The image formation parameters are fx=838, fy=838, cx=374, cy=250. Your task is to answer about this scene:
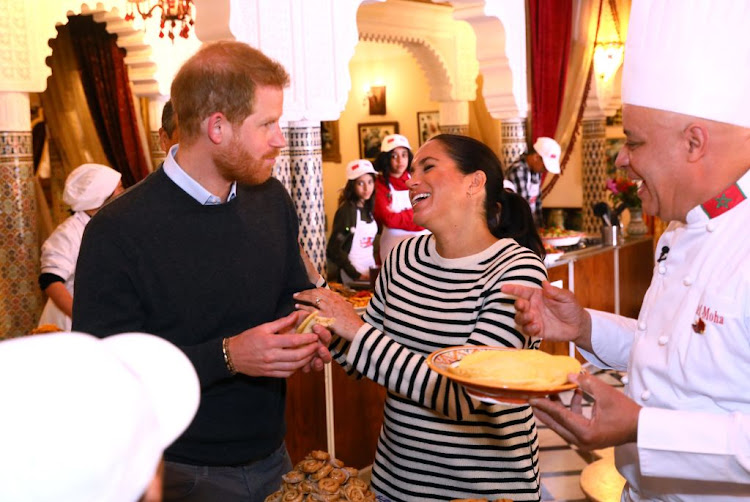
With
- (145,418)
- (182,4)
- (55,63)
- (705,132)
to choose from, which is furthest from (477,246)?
(55,63)

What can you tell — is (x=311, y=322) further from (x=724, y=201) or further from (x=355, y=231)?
(x=355, y=231)

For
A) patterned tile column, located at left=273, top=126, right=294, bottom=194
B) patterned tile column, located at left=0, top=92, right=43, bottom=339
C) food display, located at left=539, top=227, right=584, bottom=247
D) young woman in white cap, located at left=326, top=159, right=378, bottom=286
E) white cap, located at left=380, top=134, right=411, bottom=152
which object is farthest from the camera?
white cap, located at left=380, top=134, right=411, bottom=152

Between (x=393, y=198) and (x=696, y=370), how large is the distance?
5.28 m

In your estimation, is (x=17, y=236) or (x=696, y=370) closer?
(x=696, y=370)

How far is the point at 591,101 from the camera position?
31.4 feet

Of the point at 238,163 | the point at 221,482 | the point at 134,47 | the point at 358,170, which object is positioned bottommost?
the point at 221,482

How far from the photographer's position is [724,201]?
5.78 ft

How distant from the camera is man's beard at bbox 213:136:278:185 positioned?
2115 mm

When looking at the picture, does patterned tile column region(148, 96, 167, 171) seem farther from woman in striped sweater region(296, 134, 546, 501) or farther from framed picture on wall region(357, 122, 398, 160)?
framed picture on wall region(357, 122, 398, 160)

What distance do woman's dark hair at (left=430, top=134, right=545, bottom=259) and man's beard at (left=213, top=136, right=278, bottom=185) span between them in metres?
0.60

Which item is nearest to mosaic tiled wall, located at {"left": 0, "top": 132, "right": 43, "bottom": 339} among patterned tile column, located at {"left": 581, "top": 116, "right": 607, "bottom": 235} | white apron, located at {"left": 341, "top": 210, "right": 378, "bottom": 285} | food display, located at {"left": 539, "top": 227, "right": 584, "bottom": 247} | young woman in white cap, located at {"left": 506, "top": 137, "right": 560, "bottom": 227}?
white apron, located at {"left": 341, "top": 210, "right": 378, "bottom": 285}

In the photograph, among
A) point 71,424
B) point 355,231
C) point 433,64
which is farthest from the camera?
point 433,64

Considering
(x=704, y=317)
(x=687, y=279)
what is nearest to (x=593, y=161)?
(x=687, y=279)

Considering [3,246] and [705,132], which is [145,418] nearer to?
[705,132]
